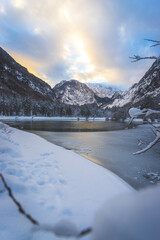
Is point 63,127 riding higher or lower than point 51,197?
lower

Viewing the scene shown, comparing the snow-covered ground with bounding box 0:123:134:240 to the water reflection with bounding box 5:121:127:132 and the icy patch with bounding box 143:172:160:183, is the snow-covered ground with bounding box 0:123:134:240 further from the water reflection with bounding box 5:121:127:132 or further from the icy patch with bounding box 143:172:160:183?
the water reflection with bounding box 5:121:127:132

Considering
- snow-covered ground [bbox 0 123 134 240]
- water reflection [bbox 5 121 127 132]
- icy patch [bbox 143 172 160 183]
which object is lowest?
water reflection [bbox 5 121 127 132]

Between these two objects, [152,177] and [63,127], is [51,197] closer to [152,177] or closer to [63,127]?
[152,177]

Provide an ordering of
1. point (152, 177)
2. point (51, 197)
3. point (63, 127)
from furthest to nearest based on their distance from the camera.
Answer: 1. point (63, 127)
2. point (152, 177)
3. point (51, 197)

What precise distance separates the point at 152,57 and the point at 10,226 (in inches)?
182

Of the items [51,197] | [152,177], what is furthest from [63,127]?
[51,197]

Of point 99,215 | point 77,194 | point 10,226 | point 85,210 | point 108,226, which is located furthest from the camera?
point 77,194

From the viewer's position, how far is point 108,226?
40.3 inches

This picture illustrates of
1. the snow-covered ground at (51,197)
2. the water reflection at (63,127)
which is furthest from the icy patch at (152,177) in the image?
the water reflection at (63,127)

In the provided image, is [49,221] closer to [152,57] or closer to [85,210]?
[85,210]

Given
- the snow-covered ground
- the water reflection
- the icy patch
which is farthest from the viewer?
the water reflection

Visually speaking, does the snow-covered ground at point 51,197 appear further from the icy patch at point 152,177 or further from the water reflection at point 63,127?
the water reflection at point 63,127

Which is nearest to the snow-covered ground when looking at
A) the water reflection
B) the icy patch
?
the icy patch

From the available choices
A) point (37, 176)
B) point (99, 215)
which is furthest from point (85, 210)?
point (37, 176)
